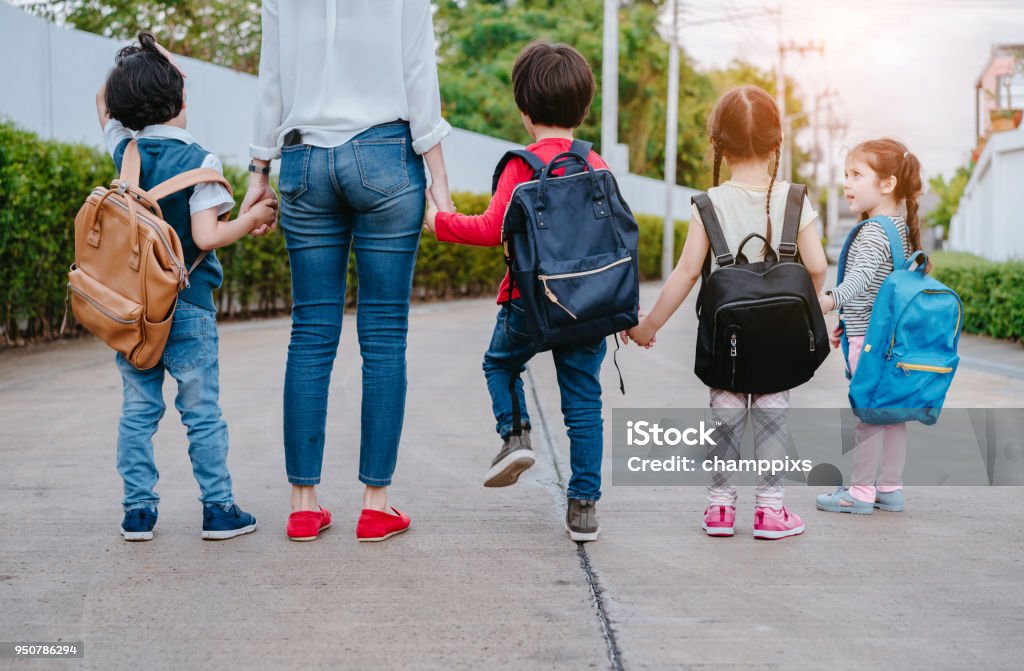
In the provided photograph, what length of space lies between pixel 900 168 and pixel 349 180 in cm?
206

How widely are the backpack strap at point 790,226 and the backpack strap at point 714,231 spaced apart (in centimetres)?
16

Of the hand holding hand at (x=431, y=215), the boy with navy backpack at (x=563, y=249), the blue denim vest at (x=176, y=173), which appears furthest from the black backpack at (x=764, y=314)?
the blue denim vest at (x=176, y=173)

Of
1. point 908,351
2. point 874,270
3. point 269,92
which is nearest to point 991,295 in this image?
point 874,270

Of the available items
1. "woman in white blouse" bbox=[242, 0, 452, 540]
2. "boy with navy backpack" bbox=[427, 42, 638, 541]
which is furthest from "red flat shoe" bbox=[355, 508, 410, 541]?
"boy with navy backpack" bbox=[427, 42, 638, 541]

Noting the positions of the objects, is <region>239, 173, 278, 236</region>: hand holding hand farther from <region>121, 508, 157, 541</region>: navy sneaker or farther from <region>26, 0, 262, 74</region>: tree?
<region>26, 0, 262, 74</region>: tree

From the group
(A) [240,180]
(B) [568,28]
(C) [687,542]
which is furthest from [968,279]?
(B) [568,28]

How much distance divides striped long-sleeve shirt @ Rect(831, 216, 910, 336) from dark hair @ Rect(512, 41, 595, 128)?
1.18m

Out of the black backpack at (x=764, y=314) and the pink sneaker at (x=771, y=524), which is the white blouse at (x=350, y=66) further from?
the pink sneaker at (x=771, y=524)

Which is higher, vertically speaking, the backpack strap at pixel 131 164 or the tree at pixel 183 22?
the tree at pixel 183 22

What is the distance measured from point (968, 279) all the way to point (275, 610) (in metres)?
9.12

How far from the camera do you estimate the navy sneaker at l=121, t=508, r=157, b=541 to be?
11.7ft

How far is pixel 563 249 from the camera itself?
133 inches

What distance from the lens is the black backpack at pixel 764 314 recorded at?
139 inches

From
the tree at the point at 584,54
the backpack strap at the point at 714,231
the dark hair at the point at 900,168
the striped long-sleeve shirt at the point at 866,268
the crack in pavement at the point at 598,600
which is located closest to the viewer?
the crack in pavement at the point at 598,600
